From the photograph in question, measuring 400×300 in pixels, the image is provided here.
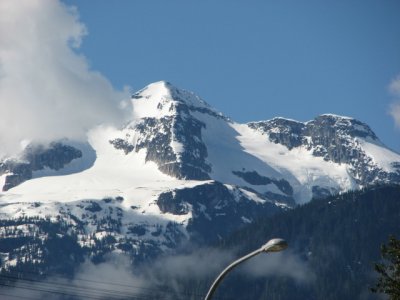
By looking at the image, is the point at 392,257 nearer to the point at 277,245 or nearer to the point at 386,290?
the point at 386,290

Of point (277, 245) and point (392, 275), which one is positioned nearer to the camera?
point (277, 245)

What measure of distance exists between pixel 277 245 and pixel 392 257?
17504 millimetres

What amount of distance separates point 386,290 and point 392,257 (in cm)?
329

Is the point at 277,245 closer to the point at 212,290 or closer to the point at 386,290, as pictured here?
the point at 212,290

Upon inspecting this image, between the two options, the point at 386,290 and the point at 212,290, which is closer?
the point at 212,290

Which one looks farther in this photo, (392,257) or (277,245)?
(392,257)

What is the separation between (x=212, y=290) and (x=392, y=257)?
20266mm

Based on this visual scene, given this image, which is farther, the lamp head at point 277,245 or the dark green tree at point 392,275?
the dark green tree at point 392,275

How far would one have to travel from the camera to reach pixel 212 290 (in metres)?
67.1

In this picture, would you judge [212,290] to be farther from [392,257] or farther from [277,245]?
[392,257]

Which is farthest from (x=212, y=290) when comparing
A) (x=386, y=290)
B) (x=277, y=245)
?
(x=386, y=290)

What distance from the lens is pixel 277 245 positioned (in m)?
67.6

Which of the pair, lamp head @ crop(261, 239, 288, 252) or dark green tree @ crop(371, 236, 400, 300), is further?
dark green tree @ crop(371, 236, 400, 300)

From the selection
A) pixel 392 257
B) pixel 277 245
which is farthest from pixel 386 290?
pixel 277 245
